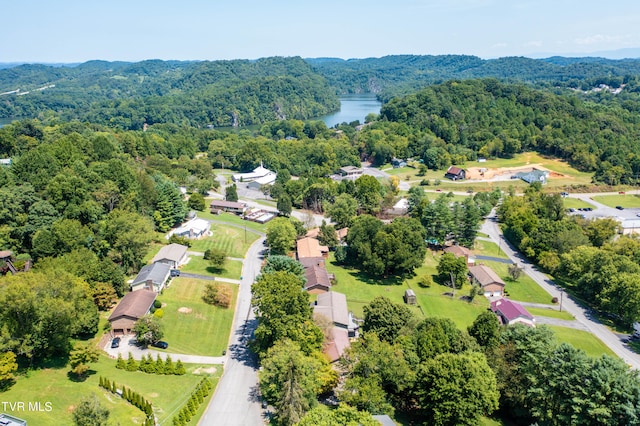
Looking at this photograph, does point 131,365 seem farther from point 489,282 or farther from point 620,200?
point 620,200

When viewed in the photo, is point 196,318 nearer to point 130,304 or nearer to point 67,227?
point 130,304

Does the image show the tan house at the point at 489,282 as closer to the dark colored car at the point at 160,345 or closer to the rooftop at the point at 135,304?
the dark colored car at the point at 160,345

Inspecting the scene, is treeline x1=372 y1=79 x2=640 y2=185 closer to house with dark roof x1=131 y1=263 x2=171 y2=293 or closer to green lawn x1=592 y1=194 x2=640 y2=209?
green lawn x1=592 y1=194 x2=640 y2=209

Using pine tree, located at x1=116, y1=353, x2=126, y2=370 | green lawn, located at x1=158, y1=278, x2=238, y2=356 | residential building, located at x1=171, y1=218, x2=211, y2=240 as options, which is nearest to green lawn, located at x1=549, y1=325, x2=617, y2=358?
green lawn, located at x1=158, y1=278, x2=238, y2=356

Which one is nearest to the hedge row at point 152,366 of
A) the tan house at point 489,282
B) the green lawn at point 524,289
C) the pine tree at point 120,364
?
the pine tree at point 120,364

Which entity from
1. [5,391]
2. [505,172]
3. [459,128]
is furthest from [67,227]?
[459,128]

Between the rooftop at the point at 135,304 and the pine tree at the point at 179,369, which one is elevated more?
the rooftop at the point at 135,304
